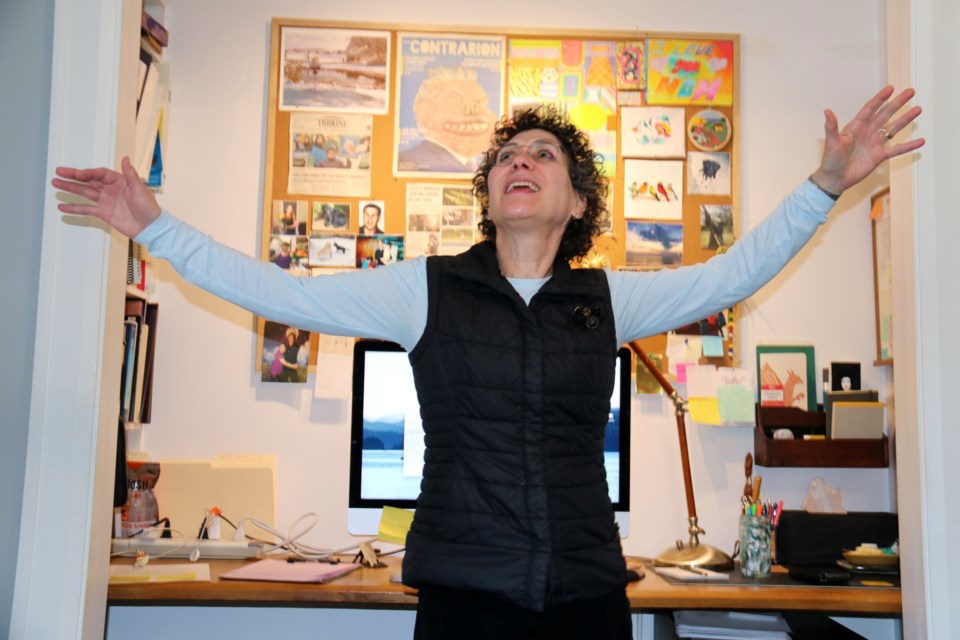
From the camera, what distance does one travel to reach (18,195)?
1.68 metres

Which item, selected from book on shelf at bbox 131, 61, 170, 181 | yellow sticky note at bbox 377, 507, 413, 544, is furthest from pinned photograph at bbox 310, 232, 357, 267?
yellow sticky note at bbox 377, 507, 413, 544

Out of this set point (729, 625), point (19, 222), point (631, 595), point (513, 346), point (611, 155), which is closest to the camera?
point (513, 346)

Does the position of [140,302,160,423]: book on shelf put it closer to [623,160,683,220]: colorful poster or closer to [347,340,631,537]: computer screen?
[347,340,631,537]: computer screen

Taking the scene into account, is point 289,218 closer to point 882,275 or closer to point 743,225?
point 743,225

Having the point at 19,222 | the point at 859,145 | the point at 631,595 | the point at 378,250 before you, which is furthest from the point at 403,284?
the point at 378,250

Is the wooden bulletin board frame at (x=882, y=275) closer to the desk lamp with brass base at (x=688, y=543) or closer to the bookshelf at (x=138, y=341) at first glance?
the desk lamp with brass base at (x=688, y=543)

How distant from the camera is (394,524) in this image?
2.29 metres

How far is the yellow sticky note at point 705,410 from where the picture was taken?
2623 millimetres

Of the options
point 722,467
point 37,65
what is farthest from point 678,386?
point 37,65

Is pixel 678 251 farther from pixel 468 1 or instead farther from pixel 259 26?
pixel 259 26

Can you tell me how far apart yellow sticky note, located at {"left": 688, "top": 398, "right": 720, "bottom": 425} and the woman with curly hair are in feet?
3.24

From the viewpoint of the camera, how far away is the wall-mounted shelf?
2.59 metres

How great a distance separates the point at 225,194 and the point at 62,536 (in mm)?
1295

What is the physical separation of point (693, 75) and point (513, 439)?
1686 millimetres
